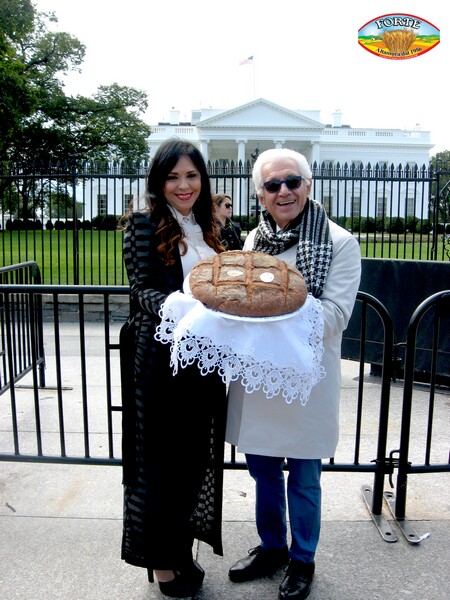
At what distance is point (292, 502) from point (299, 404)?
470mm

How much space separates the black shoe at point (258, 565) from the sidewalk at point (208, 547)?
3cm

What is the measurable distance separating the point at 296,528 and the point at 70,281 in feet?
34.6

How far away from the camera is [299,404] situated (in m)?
2.38

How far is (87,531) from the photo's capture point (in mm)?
3098

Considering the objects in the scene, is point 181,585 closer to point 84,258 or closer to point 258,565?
point 258,565

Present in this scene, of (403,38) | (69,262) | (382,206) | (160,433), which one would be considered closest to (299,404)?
(160,433)

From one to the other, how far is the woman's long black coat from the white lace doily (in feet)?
0.99

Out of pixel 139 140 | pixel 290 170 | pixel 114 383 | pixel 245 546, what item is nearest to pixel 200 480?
pixel 245 546

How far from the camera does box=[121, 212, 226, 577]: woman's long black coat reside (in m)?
2.35

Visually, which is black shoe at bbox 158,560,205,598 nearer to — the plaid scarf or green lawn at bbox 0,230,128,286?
the plaid scarf

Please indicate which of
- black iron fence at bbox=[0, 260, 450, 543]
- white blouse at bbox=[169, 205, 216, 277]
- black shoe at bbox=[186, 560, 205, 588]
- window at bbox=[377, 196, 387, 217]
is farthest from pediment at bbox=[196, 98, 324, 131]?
black shoe at bbox=[186, 560, 205, 588]

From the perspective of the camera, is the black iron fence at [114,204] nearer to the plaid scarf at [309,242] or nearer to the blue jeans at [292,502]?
the plaid scarf at [309,242]

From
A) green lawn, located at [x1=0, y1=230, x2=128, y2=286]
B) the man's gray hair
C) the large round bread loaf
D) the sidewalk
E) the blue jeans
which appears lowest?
the sidewalk

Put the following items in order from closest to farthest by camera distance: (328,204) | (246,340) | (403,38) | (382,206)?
(246,340), (403,38), (382,206), (328,204)
